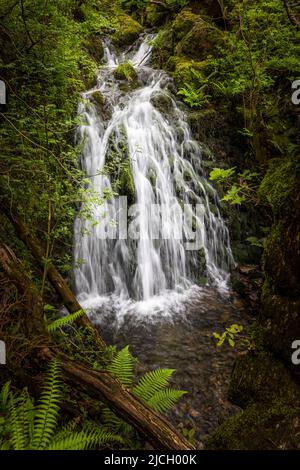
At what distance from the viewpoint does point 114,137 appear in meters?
8.95

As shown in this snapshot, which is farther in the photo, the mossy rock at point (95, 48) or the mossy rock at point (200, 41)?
the mossy rock at point (95, 48)

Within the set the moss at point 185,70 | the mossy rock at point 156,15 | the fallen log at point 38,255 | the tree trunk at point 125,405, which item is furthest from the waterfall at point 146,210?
the mossy rock at point 156,15

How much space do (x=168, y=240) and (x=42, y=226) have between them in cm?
400

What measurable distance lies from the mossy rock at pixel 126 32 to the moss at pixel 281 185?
15.2m

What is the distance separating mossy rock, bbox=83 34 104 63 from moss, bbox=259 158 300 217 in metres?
12.6

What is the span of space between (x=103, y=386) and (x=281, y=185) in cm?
239

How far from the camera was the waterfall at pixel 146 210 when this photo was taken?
26.0ft

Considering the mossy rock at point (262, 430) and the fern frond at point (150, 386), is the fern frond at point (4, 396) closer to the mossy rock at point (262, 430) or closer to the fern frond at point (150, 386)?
the fern frond at point (150, 386)

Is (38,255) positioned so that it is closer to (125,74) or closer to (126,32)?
(125,74)

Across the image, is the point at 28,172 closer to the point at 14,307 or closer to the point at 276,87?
the point at 14,307

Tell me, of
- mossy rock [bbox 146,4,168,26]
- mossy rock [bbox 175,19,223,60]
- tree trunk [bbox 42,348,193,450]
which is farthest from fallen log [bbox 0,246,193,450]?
mossy rock [bbox 146,4,168,26]

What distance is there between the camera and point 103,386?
2738 mm

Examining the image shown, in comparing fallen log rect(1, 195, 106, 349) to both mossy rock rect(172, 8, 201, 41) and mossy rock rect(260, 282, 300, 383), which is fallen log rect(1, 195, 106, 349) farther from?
mossy rock rect(172, 8, 201, 41)

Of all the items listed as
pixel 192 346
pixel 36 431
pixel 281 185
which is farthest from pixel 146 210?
pixel 36 431
